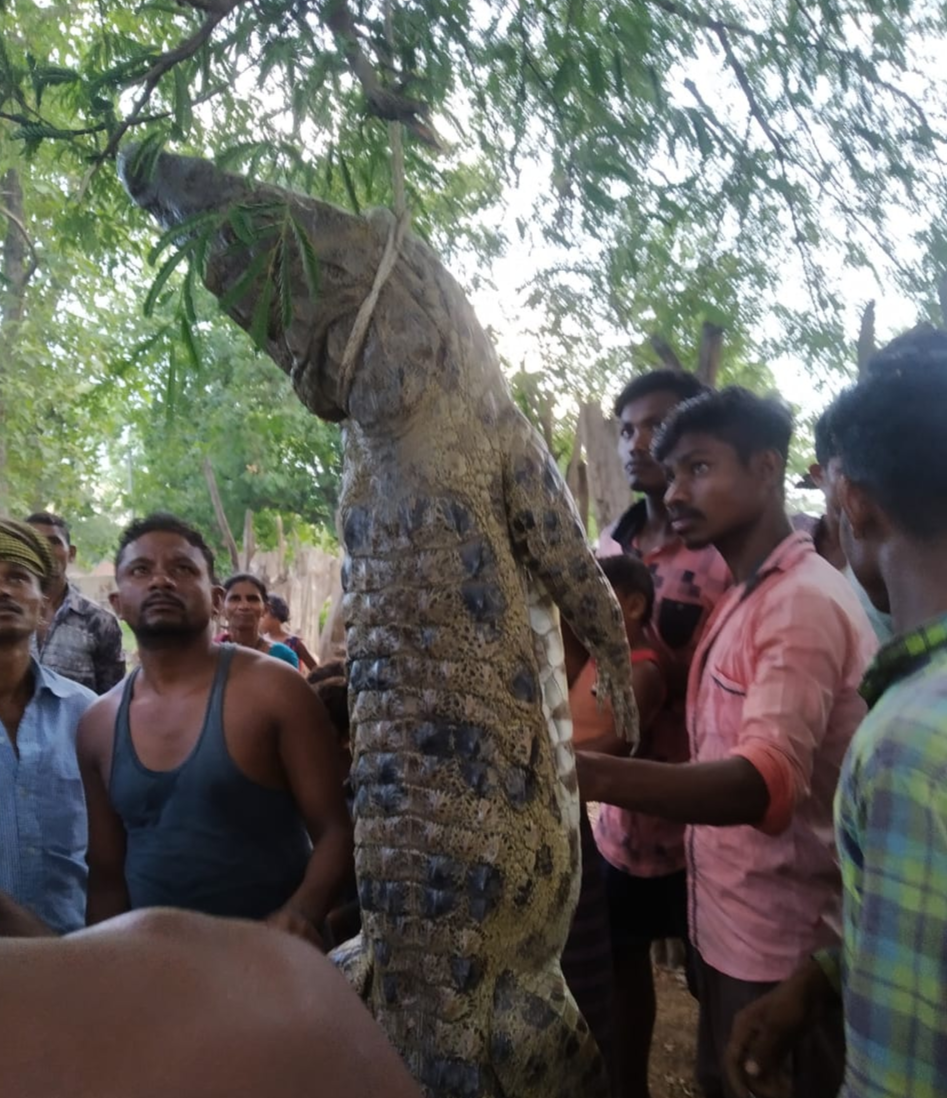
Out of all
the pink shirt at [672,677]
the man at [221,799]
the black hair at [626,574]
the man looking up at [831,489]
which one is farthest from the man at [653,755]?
the man at [221,799]

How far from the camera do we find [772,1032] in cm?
134

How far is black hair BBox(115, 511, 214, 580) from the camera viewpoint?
7.77 feet

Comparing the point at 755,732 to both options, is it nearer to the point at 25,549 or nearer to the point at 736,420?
the point at 736,420

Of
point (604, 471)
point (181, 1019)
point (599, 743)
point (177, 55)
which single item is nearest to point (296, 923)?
point (599, 743)

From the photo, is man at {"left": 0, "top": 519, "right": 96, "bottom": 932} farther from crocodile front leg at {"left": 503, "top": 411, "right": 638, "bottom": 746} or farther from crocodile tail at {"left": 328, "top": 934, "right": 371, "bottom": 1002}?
crocodile front leg at {"left": 503, "top": 411, "right": 638, "bottom": 746}

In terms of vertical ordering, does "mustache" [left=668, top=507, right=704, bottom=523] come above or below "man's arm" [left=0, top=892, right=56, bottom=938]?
above

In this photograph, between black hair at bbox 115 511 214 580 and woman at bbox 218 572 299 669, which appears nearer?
black hair at bbox 115 511 214 580

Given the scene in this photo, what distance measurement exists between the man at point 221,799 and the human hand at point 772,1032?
79cm

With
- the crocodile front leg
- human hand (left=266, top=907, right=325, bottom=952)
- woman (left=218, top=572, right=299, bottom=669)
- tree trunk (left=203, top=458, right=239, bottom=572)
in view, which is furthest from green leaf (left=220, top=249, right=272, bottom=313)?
tree trunk (left=203, top=458, right=239, bottom=572)

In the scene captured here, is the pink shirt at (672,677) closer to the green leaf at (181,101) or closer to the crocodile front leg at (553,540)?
the crocodile front leg at (553,540)

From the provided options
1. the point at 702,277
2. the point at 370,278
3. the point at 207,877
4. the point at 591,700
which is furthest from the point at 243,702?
the point at 702,277

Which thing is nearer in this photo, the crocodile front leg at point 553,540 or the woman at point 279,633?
A: the crocodile front leg at point 553,540

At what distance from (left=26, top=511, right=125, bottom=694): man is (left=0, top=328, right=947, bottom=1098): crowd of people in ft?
5.21

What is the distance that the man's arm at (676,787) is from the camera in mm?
1483
